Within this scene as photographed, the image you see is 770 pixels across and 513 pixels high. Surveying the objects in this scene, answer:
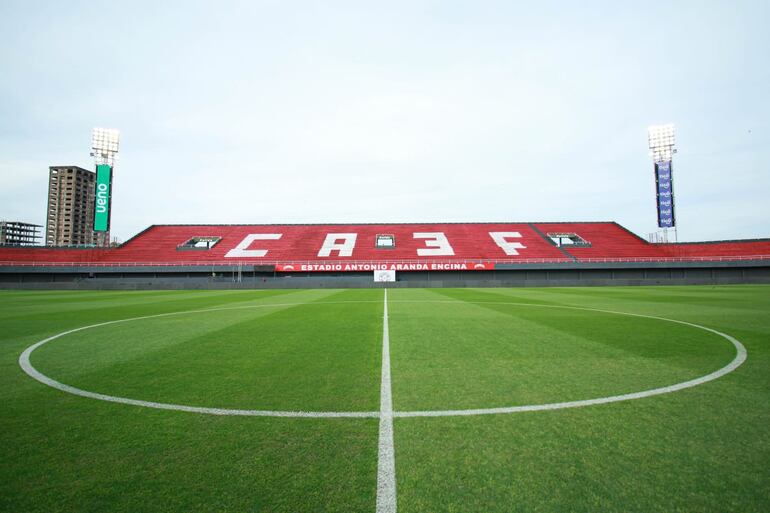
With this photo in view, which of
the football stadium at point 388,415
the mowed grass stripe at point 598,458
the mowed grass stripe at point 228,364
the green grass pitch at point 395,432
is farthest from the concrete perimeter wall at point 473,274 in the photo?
the mowed grass stripe at point 598,458

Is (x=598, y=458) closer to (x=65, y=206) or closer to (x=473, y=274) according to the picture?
(x=473, y=274)

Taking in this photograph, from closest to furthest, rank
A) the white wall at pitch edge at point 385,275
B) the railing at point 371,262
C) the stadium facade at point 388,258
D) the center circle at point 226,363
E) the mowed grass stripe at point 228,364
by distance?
the center circle at point 226,363, the mowed grass stripe at point 228,364, the white wall at pitch edge at point 385,275, the stadium facade at point 388,258, the railing at point 371,262

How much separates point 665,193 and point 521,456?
5487 cm

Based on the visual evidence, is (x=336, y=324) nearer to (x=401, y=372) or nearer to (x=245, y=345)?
(x=245, y=345)

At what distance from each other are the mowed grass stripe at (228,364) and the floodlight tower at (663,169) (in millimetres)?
49790

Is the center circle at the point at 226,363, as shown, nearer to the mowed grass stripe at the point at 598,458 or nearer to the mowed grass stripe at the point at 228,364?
the mowed grass stripe at the point at 228,364

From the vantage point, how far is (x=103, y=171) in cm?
4541

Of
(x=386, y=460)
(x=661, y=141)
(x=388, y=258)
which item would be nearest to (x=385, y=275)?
(x=388, y=258)

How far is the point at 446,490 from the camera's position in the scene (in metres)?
2.43

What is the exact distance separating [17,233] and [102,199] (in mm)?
123224

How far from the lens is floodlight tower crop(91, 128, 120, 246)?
Answer: 4488 centimetres

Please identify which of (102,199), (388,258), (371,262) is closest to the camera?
(371,262)

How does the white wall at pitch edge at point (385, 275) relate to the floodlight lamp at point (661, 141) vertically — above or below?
below

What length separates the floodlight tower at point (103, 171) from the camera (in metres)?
44.9
